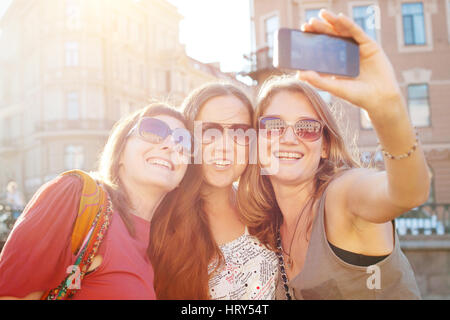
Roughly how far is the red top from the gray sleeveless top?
96 centimetres

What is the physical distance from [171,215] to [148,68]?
30.0 metres

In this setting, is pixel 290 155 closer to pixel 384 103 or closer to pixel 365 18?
pixel 384 103

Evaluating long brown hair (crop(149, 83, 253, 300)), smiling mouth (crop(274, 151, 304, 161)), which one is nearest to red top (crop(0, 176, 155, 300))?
long brown hair (crop(149, 83, 253, 300))

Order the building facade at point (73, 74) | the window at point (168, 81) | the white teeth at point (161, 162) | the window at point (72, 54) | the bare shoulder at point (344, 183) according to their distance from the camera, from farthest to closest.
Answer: the window at point (168, 81)
the window at point (72, 54)
the building facade at point (73, 74)
the white teeth at point (161, 162)
the bare shoulder at point (344, 183)

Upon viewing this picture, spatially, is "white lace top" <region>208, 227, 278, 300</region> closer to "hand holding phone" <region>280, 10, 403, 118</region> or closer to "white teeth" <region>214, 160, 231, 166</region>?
"white teeth" <region>214, 160, 231, 166</region>

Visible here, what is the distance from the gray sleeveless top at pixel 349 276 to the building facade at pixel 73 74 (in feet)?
74.7

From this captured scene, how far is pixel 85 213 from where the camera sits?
215 centimetres

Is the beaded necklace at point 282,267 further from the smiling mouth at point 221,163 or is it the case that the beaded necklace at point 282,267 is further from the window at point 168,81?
the window at point 168,81

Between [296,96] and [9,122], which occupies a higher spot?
[9,122]

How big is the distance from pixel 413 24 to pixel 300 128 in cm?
1660

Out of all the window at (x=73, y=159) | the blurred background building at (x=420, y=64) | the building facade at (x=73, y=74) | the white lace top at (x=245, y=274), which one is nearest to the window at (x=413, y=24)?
the blurred background building at (x=420, y=64)

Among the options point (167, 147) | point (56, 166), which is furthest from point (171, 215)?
point (56, 166)

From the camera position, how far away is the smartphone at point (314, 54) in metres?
1.56

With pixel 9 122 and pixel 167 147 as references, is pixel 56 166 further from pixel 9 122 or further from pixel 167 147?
pixel 167 147
